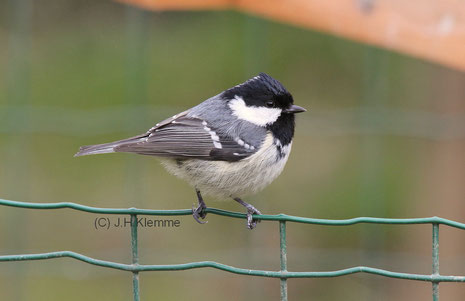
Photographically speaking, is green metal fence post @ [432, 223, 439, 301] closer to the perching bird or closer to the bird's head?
the perching bird

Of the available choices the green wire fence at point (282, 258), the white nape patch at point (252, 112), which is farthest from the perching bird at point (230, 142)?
the green wire fence at point (282, 258)

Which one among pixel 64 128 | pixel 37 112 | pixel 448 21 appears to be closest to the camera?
pixel 448 21

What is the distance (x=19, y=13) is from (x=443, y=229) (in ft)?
8.31

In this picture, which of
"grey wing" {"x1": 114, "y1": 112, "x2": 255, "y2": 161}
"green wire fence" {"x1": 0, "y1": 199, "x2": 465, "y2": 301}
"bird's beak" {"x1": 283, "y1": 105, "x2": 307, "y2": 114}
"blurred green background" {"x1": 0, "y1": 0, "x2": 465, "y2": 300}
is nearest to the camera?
"green wire fence" {"x1": 0, "y1": 199, "x2": 465, "y2": 301}

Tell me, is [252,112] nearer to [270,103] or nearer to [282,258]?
[270,103]

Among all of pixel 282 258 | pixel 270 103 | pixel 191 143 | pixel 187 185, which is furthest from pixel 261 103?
pixel 187 185

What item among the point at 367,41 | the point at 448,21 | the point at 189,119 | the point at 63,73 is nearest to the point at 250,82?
the point at 189,119

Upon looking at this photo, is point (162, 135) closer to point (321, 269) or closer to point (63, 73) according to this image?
point (321, 269)

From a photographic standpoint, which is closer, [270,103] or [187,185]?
[270,103]

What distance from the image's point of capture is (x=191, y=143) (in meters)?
2.64

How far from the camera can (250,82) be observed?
9.07 feet

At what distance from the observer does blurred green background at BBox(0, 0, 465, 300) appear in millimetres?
3955

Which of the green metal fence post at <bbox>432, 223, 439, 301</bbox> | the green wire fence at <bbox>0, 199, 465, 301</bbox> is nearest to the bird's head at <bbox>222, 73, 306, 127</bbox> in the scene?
the green wire fence at <bbox>0, 199, 465, 301</bbox>

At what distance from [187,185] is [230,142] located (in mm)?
1969
